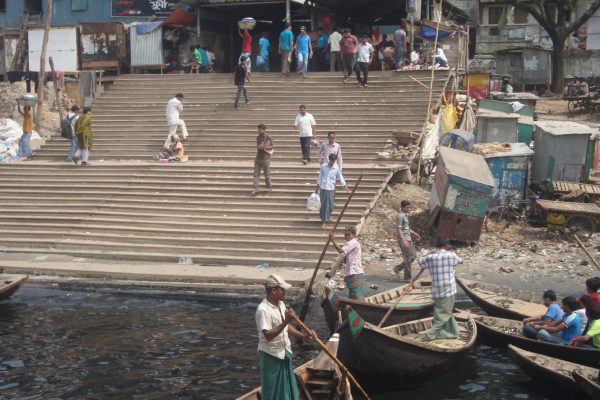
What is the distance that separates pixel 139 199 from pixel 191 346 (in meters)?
7.55

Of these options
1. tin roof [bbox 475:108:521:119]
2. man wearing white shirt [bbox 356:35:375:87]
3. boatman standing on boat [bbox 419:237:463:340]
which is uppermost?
man wearing white shirt [bbox 356:35:375:87]

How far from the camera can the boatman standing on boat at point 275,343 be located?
794 centimetres

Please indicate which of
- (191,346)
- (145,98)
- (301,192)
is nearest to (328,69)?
(145,98)

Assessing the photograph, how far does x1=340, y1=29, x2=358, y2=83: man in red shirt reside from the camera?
2503cm

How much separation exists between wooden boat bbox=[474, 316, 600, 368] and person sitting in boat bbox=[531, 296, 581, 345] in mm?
204

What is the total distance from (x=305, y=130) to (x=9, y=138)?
431 inches

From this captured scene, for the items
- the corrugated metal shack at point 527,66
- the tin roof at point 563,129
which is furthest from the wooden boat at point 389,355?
the corrugated metal shack at point 527,66

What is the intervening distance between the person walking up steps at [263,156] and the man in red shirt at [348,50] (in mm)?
7272

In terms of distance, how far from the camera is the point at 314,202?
1805cm

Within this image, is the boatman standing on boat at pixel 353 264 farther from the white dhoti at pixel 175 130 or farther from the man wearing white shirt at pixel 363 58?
the man wearing white shirt at pixel 363 58

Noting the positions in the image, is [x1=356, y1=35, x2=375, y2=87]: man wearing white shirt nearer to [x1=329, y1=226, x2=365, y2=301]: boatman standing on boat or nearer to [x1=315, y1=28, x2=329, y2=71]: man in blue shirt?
[x1=315, y1=28, x2=329, y2=71]: man in blue shirt

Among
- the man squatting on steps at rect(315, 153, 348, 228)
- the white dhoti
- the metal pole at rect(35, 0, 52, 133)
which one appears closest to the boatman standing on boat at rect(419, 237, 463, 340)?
the man squatting on steps at rect(315, 153, 348, 228)

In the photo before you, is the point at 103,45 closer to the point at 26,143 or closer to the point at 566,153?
the point at 26,143

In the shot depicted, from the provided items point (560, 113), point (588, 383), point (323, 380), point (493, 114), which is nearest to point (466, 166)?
point (493, 114)
